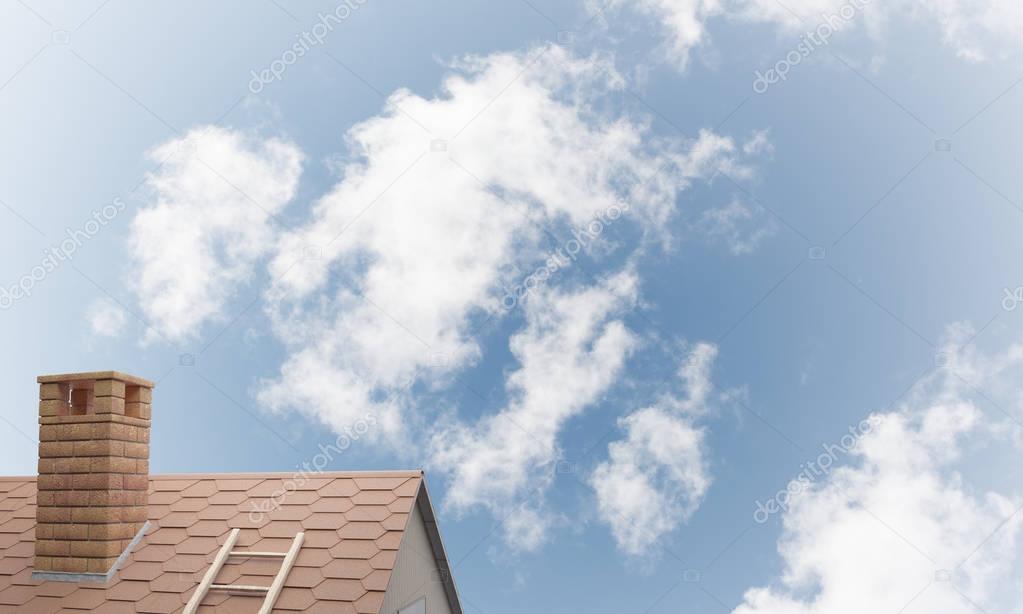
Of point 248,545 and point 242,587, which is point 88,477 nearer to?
point 248,545

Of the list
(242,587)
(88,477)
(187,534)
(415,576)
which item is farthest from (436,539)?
(88,477)

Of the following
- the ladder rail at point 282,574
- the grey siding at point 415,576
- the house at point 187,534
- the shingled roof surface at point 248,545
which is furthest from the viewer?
the grey siding at point 415,576

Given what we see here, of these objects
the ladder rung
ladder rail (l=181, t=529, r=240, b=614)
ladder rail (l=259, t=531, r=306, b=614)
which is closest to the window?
ladder rail (l=259, t=531, r=306, b=614)

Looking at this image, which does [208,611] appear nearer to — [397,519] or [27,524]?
[397,519]

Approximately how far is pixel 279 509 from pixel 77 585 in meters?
2.09

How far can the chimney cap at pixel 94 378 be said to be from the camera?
768cm

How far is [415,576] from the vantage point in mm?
7742

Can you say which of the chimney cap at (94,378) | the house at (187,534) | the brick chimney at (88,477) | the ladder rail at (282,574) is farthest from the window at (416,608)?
the chimney cap at (94,378)

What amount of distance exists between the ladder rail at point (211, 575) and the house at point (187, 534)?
14mm

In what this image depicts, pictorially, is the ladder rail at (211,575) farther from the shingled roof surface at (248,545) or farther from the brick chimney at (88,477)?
the brick chimney at (88,477)

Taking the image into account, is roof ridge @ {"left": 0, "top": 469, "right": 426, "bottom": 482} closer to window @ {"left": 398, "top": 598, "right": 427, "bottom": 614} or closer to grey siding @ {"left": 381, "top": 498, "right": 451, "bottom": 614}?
grey siding @ {"left": 381, "top": 498, "right": 451, "bottom": 614}

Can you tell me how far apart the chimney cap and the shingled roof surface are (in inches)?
59.2

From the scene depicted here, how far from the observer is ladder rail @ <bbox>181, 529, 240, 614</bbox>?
6.73 metres

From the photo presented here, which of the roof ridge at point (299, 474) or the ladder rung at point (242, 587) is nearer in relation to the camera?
the ladder rung at point (242, 587)
